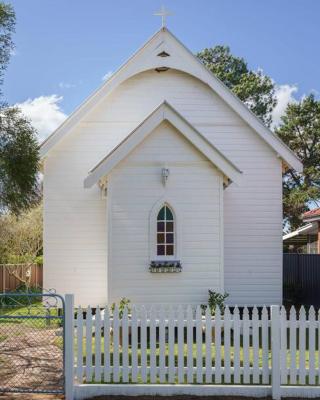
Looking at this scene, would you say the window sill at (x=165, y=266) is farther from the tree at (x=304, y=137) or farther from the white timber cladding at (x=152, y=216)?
the tree at (x=304, y=137)

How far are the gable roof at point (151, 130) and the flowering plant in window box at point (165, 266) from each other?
8.48 ft

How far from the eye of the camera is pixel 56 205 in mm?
15500

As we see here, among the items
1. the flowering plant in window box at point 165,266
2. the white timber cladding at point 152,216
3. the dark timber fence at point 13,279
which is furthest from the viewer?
the dark timber fence at point 13,279

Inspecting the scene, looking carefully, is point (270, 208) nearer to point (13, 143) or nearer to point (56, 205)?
point (56, 205)

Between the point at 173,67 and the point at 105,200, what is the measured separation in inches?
185

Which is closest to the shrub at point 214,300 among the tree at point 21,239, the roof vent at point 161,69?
the roof vent at point 161,69

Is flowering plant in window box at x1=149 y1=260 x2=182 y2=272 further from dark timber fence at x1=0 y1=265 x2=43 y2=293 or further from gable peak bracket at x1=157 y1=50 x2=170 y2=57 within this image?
dark timber fence at x1=0 y1=265 x2=43 y2=293

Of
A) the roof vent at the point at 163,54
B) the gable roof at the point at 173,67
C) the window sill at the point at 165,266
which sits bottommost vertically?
the window sill at the point at 165,266

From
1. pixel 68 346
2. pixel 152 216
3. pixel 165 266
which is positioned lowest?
pixel 68 346

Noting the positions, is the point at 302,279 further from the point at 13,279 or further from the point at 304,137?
the point at 304,137

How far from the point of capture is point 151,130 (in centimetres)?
1259

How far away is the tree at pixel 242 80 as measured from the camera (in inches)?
1676

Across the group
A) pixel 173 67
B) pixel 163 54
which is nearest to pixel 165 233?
pixel 173 67

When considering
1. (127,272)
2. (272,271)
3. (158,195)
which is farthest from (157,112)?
(272,271)
